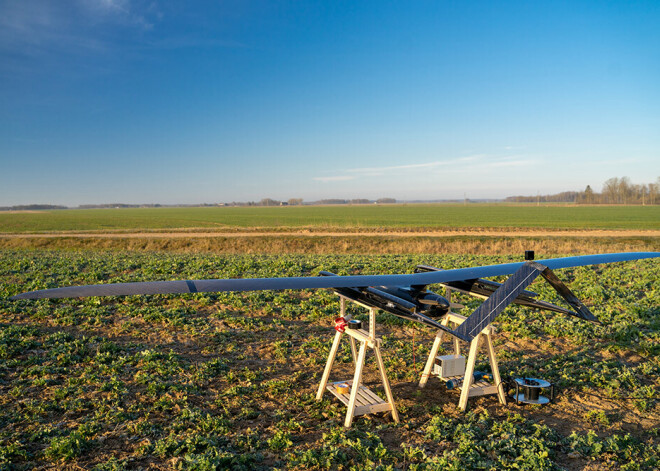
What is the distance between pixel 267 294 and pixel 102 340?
20.2ft

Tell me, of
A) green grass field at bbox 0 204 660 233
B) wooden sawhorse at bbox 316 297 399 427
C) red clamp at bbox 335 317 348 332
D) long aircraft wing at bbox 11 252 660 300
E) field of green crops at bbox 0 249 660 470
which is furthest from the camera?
green grass field at bbox 0 204 660 233

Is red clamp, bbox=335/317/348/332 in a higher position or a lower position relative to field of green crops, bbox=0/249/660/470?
higher

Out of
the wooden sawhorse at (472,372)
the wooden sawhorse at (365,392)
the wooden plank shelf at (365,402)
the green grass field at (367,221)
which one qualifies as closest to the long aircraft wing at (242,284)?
the wooden sawhorse at (365,392)

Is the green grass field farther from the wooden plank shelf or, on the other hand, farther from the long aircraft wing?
the long aircraft wing

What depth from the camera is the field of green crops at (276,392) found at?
621cm

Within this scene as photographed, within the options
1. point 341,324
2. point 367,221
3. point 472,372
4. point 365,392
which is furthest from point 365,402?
point 367,221

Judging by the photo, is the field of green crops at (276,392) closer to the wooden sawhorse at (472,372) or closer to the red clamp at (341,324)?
the wooden sawhorse at (472,372)

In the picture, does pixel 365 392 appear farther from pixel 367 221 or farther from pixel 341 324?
pixel 367 221

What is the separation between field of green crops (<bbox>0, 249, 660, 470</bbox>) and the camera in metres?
6.21

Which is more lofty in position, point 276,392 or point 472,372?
point 472,372

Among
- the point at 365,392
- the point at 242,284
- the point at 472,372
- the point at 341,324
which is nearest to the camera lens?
the point at 242,284

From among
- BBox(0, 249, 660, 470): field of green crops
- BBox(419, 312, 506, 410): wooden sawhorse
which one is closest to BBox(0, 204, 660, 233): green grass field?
BBox(0, 249, 660, 470): field of green crops

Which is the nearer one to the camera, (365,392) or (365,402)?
(365,402)

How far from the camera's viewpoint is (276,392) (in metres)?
8.46
